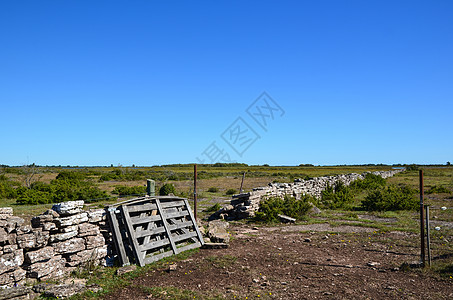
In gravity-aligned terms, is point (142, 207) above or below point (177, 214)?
above

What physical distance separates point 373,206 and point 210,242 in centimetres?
1143

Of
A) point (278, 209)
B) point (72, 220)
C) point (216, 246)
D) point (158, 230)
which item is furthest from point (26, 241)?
A: point (278, 209)

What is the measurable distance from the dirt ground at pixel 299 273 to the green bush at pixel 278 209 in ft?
11.2

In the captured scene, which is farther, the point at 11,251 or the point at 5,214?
the point at 5,214

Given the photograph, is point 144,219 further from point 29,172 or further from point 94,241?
point 29,172

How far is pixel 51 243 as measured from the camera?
7.08m

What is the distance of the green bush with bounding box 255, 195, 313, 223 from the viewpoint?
553 inches

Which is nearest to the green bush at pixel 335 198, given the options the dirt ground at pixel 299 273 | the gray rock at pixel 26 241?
the dirt ground at pixel 299 273

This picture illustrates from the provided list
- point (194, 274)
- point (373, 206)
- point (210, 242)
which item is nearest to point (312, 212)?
point (373, 206)

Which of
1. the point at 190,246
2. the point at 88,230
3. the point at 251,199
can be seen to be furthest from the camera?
the point at 251,199

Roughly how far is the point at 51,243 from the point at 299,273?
5.76 m

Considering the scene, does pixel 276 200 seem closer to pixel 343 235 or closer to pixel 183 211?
pixel 343 235

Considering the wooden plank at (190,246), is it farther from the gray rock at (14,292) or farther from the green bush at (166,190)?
the green bush at (166,190)

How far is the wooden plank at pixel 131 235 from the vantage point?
784 centimetres
